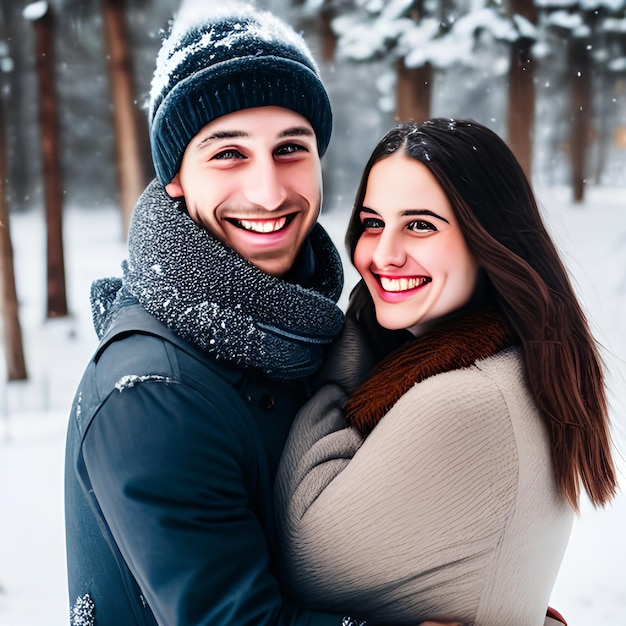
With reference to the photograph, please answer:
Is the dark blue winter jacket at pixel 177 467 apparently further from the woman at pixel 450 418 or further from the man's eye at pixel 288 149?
the man's eye at pixel 288 149

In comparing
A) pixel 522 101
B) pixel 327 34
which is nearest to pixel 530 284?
pixel 327 34

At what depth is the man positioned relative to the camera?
129 cm

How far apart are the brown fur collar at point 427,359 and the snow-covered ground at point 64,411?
2.97 ft

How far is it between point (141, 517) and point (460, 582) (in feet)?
2.41

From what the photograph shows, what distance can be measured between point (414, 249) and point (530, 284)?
1.02 feet

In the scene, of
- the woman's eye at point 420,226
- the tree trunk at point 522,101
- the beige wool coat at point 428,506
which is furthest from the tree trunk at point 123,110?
the beige wool coat at point 428,506

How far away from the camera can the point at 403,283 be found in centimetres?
172

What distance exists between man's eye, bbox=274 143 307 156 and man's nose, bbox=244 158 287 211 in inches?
3.0

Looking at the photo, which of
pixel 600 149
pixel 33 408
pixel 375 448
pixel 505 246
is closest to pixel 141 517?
pixel 375 448

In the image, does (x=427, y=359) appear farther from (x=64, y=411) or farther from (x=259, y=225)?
(x=64, y=411)

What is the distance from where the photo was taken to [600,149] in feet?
20.1

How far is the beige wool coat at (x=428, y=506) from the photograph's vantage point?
141 centimetres

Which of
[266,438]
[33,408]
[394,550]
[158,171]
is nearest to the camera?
[394,550]

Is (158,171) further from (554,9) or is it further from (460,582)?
(554,9)
